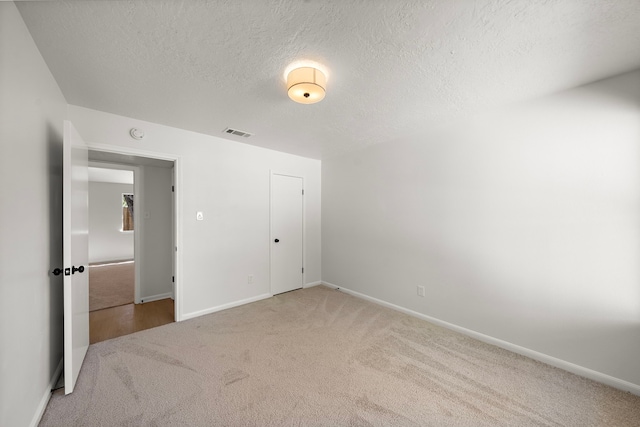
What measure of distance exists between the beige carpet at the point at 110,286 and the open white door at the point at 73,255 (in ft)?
6.21

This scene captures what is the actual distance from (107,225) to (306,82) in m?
8.08

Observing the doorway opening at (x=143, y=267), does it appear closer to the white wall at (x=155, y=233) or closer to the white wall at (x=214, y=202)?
the white wall at (x=155, y=233)

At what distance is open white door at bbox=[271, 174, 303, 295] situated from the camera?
4062 mm

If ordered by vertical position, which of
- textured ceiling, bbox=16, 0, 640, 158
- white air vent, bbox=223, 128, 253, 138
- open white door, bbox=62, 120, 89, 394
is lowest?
open white door, bbox=62, 120, 89, 394

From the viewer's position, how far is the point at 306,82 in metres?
1.74

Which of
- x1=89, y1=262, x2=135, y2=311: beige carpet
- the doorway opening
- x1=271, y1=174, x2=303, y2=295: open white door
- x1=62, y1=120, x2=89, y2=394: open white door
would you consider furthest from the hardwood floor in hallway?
x1=271, y1=174, x2=303, y2=295: open white door

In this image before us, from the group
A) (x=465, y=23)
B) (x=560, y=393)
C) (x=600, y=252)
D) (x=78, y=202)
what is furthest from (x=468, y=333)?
(x=78, y=202)

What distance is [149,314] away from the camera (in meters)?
3.34

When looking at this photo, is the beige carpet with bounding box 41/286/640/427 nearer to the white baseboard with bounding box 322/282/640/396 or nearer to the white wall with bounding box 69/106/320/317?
the white baseboard with bounding box 322/282/640/396

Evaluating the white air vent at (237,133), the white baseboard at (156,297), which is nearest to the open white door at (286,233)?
the white air vent at (237,133)

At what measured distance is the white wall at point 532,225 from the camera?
192 centimetres

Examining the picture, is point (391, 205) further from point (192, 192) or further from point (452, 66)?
point (192, 192)

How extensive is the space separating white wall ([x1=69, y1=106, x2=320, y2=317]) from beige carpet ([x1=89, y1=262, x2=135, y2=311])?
169cm

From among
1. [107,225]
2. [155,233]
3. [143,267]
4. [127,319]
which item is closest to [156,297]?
[143,267]
